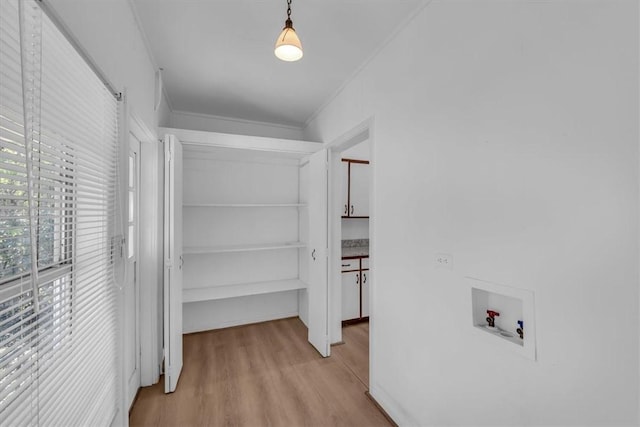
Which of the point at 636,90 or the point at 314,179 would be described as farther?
the point at 314,179

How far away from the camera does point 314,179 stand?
9.57 ft

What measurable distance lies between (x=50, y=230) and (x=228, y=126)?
8.91ft

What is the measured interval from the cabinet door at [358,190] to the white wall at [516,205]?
1.71 meters

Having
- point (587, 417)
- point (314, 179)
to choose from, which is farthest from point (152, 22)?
point (587, 417)

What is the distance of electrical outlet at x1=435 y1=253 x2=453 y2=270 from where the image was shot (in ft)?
4.76

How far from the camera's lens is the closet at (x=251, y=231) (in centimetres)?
283

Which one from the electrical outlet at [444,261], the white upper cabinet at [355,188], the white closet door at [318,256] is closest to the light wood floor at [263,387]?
the white closet door at [318,256]

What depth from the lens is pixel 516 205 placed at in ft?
3.76

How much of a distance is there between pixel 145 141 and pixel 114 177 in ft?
3.21

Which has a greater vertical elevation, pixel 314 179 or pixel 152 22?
pixel 152 22

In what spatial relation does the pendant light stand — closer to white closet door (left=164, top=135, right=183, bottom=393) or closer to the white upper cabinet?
white closet door (left=164, top=135, right=183, bottom=393)

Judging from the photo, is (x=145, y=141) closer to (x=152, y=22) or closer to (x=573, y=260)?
(x=152, y=22)

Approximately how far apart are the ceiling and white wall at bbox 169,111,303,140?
21cm

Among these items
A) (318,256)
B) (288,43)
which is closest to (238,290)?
(318,256)
